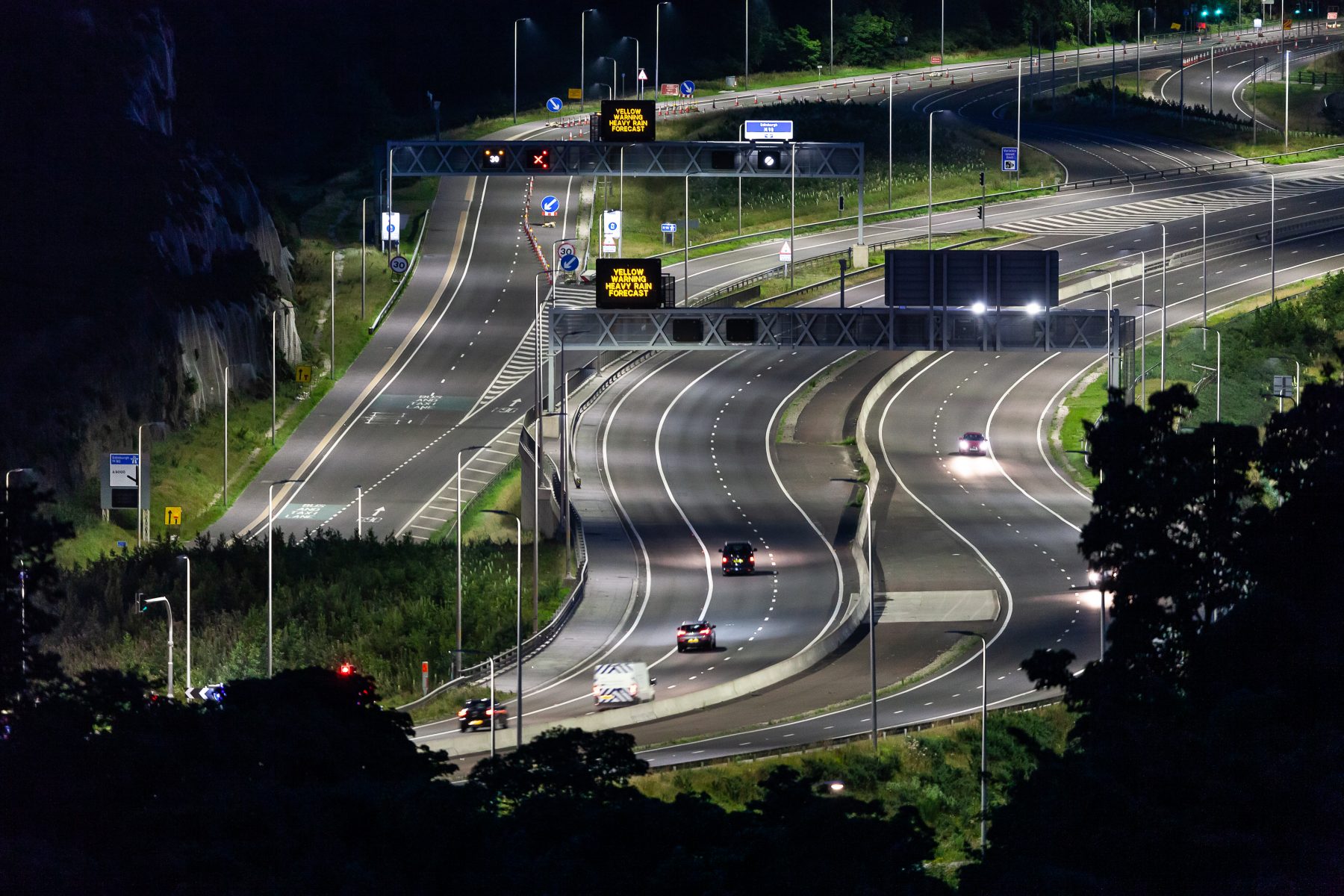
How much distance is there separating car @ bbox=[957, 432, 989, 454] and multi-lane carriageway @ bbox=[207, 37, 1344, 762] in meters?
0.88

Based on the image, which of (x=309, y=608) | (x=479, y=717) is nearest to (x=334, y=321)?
(x=309, y=608)

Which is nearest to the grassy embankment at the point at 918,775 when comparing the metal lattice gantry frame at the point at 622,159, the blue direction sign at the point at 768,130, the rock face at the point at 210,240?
the rock face at the point at 210,240

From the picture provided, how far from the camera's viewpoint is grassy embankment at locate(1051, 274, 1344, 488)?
317ft

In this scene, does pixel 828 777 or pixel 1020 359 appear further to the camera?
pixel 1020 359

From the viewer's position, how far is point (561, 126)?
159 m

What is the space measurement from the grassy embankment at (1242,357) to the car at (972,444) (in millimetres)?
3716

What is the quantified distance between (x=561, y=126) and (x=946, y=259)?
8926cm

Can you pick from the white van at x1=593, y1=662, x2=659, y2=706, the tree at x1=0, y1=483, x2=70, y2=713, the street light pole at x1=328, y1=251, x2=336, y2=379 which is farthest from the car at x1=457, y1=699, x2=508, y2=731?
the street light pole at x1=328, y1=251, x2=336, y2=379

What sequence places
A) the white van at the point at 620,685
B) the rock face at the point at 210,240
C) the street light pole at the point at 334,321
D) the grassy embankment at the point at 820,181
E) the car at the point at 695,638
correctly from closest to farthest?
1. the white van at the point at 620,685
2. the car at the point at 695,638
3. the rock face at the point at 210,240
4. the street light pole at the point at 334,321
5. the grassy embankment at the point at 820,181

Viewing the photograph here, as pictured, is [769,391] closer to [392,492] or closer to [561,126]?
[392,492]

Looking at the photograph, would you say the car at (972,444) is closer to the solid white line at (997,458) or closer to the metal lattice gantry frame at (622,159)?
the solid white line at (997,458)

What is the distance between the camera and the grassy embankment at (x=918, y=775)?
51.7m

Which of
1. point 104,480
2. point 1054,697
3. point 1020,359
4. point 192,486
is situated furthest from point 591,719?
point 1020,359

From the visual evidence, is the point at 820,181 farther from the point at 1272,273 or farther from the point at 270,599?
the point at 270,599
